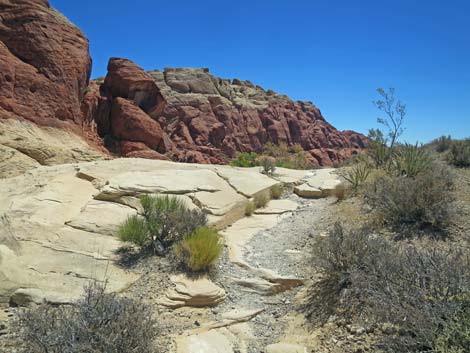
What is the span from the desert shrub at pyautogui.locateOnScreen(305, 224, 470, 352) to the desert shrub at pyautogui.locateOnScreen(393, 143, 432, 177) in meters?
4.70

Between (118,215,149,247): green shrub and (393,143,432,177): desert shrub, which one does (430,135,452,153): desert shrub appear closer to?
(393,143,432,177): desert shrub

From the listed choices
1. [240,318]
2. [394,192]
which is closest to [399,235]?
[394,192]

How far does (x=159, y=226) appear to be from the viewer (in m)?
4.96

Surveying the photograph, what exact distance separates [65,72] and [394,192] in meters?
14.0

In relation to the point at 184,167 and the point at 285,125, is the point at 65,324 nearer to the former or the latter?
the point at 184,167

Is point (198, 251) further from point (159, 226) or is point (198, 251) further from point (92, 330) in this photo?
point (92, 330)

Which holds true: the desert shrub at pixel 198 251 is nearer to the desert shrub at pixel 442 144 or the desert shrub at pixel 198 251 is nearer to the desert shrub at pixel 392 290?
the desert shrub at pixel 392 290

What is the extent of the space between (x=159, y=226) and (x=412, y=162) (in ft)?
21.3

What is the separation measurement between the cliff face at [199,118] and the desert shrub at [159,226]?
1333 centimetres

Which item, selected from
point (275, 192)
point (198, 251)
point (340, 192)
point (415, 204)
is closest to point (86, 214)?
point (198, 251)

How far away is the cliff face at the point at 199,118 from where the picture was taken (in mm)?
19312

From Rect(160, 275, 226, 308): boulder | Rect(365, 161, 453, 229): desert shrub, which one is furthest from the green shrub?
Rect(365, 161, 453, 229): desert shrub

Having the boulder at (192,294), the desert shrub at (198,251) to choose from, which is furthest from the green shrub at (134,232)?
the boulder at (192,294)

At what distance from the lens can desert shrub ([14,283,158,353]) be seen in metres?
2.30
